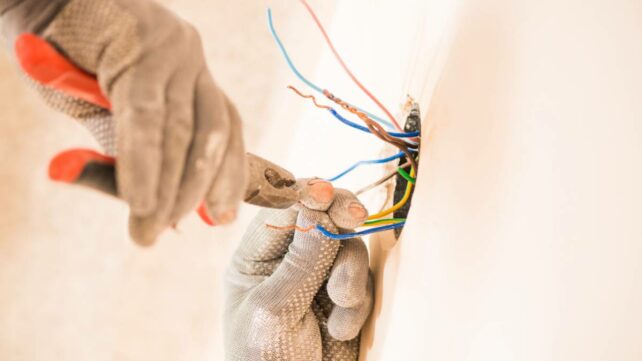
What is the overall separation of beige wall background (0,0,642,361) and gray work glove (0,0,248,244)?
0.24m

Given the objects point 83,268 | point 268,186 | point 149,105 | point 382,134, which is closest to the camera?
point 149,105

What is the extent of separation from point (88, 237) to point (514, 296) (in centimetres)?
100

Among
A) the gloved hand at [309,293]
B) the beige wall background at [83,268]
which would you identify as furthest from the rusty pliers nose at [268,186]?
the beige wall background at [83,268]

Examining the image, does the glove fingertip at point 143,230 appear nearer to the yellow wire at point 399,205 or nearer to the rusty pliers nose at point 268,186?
the rusty pliers nose at point 268,186

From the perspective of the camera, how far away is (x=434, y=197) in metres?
0.56

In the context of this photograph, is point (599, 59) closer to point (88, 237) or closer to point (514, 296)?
point (514, 296)

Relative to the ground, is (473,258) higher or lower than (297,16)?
lower

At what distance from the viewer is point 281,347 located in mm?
607

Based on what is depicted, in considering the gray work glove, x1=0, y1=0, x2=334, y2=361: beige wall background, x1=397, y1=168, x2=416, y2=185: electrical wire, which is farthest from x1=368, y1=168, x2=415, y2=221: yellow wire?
x1=0, y1=0, x2=334, y2=361: beige wall background

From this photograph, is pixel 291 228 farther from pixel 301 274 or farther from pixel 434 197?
pixel 434 197

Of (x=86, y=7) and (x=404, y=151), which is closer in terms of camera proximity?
(x=86, y=7)

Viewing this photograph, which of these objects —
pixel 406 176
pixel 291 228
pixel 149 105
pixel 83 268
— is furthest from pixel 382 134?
pixel 83 268

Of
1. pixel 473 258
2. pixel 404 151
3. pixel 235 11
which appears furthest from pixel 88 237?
pixel 473 258

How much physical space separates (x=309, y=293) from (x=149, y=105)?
389 mm
